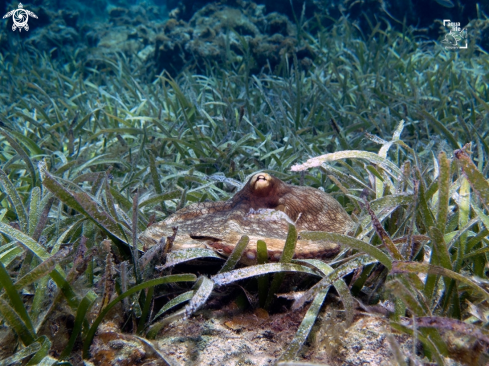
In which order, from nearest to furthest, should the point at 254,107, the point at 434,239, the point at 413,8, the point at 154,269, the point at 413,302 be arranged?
the point at 413,302, the point at 434,239, the point at 154,269, the point at 254,107, the point at 413,8

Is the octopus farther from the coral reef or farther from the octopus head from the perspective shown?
the coral reef

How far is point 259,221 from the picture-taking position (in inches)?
67.5

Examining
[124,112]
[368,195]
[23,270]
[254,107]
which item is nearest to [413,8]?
[254,107]

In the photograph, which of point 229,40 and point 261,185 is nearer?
point 261,185

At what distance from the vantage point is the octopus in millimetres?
1444

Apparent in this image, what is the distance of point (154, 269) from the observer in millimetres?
1365

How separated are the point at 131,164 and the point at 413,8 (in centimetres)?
1328

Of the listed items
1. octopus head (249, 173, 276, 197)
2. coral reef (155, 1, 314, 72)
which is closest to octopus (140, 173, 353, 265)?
octopus head (249, 173, 276, 197)

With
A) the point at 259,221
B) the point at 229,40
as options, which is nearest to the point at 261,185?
the point at 259,221

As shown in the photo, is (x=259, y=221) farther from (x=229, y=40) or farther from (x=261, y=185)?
(x=229, y=40)

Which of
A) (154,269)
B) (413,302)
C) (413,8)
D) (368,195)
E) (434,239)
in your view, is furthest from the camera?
(413,8)

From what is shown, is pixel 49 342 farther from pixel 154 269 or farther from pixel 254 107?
pixel 254 107

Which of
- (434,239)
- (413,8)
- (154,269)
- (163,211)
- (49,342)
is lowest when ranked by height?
(163,211)

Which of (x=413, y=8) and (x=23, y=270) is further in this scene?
(x=413, y=8)
